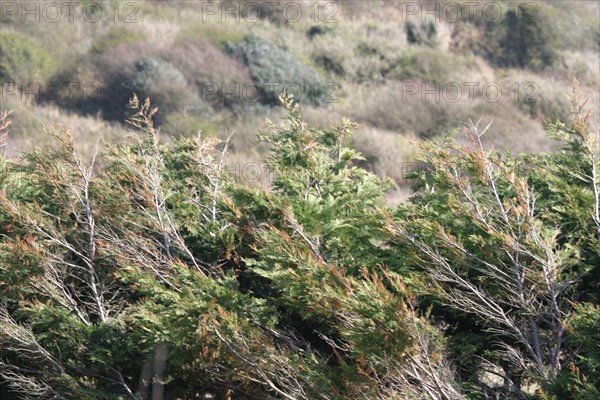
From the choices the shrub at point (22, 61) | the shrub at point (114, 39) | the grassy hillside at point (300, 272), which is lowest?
the shrub at point (22, 61)

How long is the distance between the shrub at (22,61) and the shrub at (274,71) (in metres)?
5.85

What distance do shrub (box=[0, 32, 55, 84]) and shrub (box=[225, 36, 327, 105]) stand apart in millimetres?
5855

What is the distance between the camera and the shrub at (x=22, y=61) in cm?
3044

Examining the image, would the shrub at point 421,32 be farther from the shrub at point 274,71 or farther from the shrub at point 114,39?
the shrub at point 114,39

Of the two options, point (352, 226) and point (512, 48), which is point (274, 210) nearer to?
point (352, 226)

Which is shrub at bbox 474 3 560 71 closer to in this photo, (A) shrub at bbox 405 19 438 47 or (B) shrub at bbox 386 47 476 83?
(A) shrub at bbox 405 19 438 47

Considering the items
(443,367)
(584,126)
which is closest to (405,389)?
(443,367)

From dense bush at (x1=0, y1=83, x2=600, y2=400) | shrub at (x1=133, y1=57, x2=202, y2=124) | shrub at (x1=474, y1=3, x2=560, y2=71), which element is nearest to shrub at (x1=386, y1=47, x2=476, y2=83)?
shrub at (x1=474, y1=3, x2=560, y2=71)

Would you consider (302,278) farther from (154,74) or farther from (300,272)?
(154,74)

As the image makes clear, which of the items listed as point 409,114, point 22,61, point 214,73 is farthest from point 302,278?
point 22,61

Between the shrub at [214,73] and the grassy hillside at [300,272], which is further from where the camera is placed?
the shrub at [214,73]

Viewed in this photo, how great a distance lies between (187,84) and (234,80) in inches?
56.5

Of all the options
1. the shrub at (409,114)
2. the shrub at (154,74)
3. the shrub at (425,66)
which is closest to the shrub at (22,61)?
the shrub at (154,74)

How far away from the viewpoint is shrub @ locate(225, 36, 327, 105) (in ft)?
98.1
